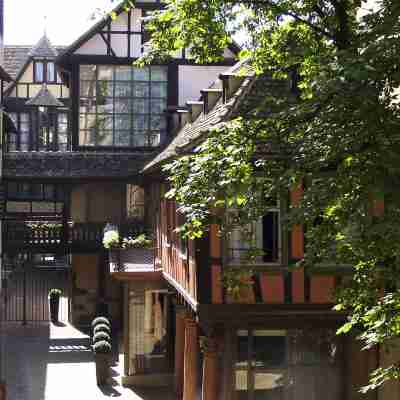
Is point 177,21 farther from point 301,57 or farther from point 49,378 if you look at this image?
point 49,378

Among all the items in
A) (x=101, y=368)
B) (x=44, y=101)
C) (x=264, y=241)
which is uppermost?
(x=44, y=101)

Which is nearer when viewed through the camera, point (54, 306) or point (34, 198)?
point (54, 306)

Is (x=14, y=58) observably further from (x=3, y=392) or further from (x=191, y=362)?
(x=191, y=362)

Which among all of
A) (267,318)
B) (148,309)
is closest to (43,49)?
(148,309)

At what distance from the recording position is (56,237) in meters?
28.8

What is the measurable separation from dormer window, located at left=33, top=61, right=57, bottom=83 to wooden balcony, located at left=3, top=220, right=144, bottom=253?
2006cm

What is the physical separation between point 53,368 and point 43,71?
90.4ft

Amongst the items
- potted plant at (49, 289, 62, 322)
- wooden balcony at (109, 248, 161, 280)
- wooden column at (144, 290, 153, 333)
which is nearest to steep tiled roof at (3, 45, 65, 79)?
potted plant at (49, 289, 62, 322)

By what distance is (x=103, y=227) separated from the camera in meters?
29.4

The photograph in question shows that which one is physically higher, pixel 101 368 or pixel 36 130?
pixel 36 130

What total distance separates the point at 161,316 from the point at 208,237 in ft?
25.5

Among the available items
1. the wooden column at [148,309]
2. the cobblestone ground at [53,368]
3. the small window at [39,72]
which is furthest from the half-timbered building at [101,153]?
the small window at [39,72]

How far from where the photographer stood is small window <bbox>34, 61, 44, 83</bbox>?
48216mm

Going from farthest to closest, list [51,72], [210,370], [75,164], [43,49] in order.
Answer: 1. [51,72]
2. [43,49]
3. [75,164]
4. [210,370]
